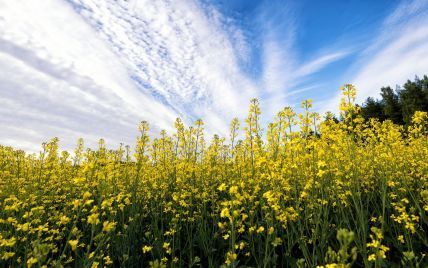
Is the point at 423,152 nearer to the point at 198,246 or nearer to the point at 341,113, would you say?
the point at 341,113

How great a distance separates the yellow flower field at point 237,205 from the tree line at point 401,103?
128 ft

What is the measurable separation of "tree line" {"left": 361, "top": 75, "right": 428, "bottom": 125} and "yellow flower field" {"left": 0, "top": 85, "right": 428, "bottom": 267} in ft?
128

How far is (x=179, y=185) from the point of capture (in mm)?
6633

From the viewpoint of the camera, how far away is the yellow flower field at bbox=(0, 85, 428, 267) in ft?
11.7

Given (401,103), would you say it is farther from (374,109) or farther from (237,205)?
(237,205)

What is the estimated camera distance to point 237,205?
349 centimetres

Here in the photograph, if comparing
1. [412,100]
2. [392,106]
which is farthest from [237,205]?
[392,106]

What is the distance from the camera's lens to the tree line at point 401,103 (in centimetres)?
4022

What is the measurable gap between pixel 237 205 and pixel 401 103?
5112 cm

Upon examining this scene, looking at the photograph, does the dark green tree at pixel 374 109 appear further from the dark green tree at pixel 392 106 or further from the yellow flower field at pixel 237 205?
the yellow flower field at pixel 237 205

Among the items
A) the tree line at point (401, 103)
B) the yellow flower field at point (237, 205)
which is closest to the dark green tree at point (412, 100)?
the tree line at point (401, 103)

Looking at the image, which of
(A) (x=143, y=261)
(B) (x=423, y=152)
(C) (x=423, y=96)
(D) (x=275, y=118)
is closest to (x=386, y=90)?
(C) (x=423, y=96)

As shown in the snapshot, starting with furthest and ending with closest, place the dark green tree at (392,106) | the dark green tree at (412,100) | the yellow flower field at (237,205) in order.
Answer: the dark green tree at (392,106), the dark green tree at (412,100), the yellow flower field at (237,205)

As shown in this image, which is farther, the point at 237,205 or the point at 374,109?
the point at 374,109
